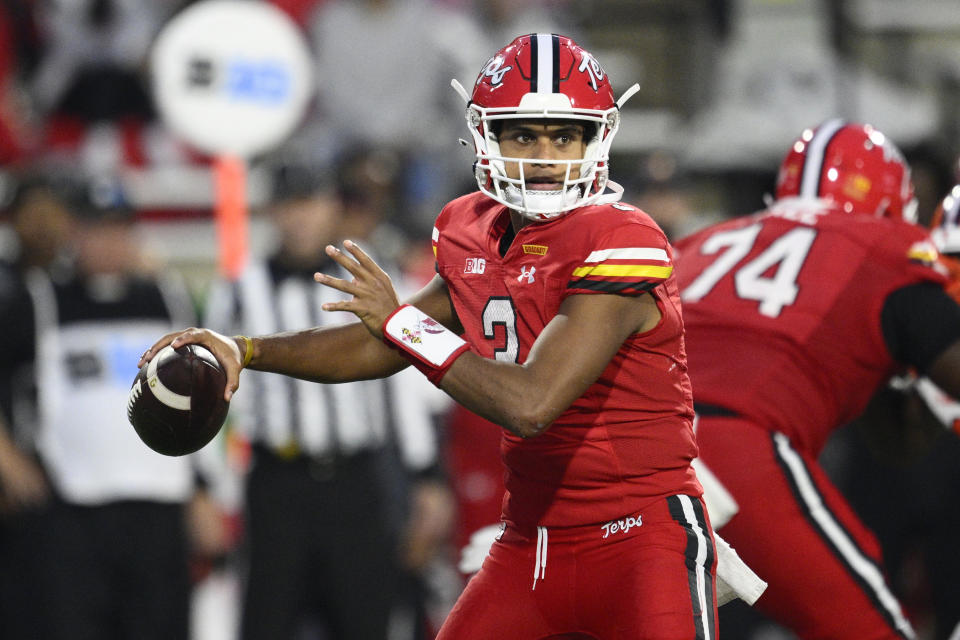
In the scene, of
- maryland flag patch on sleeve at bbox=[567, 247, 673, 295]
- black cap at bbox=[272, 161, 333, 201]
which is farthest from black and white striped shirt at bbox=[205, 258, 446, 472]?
maryland flag patch on sleeve at bbox=[567, 247, 673, 295]

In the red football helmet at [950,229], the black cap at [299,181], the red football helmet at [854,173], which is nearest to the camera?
the red football helmet at [854,173]

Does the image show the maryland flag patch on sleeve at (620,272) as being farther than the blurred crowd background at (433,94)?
No

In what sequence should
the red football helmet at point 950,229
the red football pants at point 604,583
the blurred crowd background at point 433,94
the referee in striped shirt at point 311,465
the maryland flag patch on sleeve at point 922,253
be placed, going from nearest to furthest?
the red football pants at point 604,583
the maryland flag patch on sleeve at point 922,253
the red football helmet at point 950,229
the referee in striped shirt at point 311,465
the blurred crowd background at point 433,94

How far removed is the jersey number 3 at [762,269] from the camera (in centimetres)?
432

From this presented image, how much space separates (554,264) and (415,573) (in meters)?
3.72

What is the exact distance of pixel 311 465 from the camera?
602 centimetres

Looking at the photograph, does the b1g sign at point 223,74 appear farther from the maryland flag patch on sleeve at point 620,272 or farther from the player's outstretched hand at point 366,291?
the maryland flag patch on sleeve at point 620,272

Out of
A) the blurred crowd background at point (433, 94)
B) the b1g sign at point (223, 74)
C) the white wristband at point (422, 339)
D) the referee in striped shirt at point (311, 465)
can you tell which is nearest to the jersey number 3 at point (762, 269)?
A: the white wristband at point (422, 339)

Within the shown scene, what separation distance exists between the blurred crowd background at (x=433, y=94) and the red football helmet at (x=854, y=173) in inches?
133

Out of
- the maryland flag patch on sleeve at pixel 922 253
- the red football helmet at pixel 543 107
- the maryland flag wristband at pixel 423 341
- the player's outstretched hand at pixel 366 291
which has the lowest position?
the maryland flag patch on sleeve at pixel 922 253

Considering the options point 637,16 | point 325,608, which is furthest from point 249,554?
point 637,16

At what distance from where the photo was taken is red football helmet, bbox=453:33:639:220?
3445mm

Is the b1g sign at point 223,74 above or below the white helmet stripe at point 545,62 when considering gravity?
below

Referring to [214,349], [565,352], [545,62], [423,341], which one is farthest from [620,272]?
[214,349]
